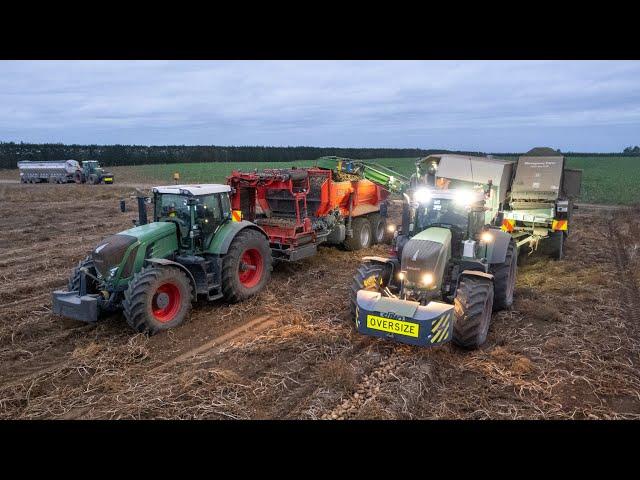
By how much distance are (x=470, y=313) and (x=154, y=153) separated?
6352 cm

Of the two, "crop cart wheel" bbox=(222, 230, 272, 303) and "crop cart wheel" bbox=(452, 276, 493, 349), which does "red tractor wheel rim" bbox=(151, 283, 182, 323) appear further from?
"crop cart wheel" bbox=(452, 276, 493, 349)

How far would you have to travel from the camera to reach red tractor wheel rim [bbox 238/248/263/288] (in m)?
8.99

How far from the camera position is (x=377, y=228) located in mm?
13500

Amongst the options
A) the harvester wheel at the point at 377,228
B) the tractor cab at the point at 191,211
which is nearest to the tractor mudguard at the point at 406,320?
the tractor cab at the point at 191,211

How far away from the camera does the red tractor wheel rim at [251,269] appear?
8992 millimetres

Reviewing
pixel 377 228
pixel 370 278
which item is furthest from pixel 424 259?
pixel 377 228

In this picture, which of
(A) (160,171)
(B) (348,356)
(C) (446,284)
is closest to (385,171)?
(C) (446,284)

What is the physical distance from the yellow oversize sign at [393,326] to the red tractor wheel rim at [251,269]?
3.50m

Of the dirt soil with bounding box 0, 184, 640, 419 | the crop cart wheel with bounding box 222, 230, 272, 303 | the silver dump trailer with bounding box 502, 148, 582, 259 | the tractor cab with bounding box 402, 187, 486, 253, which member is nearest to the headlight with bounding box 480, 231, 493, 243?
the tractor cab with bounding box 402, 187, 486, 253

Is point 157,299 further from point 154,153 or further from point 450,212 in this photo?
point 154,153

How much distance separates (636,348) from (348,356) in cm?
417

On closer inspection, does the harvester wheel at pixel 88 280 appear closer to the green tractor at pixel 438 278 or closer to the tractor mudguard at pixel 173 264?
the tractor mudguard at pixel 173 264

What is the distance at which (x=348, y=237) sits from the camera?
40.3ft

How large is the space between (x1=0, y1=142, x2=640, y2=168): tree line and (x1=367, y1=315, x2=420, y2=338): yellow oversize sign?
1794 inches
